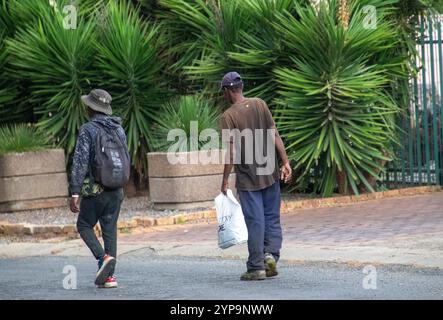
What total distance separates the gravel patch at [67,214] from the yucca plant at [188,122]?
2.79 ft

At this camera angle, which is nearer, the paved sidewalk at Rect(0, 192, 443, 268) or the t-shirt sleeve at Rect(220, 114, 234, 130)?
the t-shirt sleeve at Rect(220, 114, 234, 130)

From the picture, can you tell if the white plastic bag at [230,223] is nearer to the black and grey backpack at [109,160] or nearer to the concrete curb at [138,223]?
the black and grey backpack at [109,160]

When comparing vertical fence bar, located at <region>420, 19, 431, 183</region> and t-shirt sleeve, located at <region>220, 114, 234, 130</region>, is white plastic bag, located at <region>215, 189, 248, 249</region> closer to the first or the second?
t-shirt sleeve, located at <region>220, 114, 234, 130</region>

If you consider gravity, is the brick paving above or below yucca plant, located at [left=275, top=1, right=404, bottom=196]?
below

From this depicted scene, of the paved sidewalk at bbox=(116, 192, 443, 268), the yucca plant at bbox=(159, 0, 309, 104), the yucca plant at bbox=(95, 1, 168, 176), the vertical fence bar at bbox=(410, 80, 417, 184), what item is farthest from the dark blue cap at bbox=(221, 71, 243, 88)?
the vertical fence bar at bbox=(410, 80, 417, 184)

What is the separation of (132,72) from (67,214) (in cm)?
231

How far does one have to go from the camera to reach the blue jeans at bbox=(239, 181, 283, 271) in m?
9.40

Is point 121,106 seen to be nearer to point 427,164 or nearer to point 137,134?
point 137,134

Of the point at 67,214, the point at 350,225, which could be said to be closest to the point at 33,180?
the point at 67,214

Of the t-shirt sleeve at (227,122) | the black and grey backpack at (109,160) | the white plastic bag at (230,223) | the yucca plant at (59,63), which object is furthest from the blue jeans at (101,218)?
the yucca plant at (59,63)

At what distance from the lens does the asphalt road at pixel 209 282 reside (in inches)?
339

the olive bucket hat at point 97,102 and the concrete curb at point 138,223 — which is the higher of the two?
the olive bucket hat at point 97,102

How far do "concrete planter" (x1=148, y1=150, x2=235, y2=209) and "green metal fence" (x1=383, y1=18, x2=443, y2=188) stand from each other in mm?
2847
